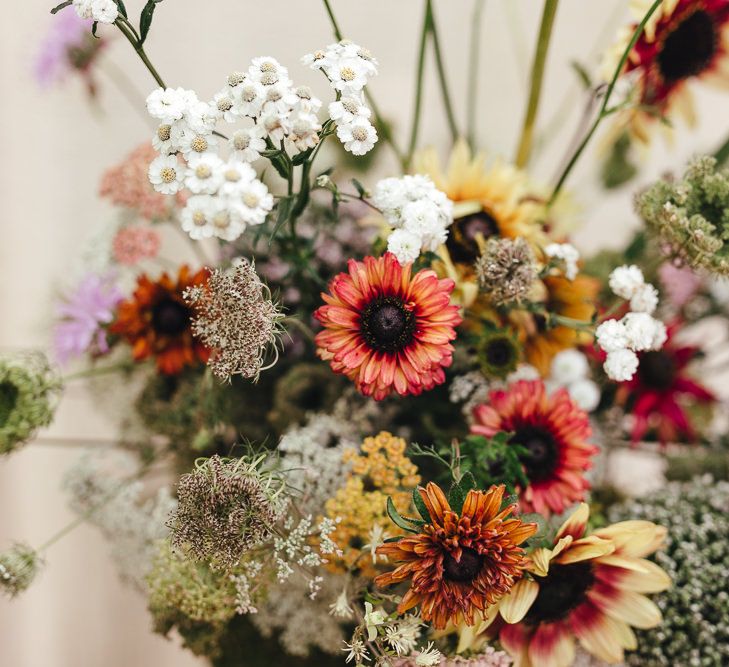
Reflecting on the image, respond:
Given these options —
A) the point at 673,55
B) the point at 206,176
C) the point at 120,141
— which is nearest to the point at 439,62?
the point at 673,55

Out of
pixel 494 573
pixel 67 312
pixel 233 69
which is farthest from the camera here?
pixel 233 69

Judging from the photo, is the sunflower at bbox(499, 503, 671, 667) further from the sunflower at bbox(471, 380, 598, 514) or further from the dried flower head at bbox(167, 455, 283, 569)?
the dried flower head at bbox(167, 455, 283, 569)

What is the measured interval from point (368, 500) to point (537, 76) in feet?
1.28

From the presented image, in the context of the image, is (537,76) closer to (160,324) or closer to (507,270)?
(507,270)

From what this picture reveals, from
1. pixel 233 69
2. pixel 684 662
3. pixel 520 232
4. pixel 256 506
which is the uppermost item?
pixel 233 69

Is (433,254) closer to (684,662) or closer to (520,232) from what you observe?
(520,232)

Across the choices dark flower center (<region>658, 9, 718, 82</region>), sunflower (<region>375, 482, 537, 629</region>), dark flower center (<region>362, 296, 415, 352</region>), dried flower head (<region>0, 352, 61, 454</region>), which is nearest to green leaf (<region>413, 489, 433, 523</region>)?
sunflower (<region>375, 482, 537, 629</region>)

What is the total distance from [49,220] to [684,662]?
97cm

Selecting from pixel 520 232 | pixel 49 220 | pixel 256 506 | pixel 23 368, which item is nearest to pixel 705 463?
pixel 520 232

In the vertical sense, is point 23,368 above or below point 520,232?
below

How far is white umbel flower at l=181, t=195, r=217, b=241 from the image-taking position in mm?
410

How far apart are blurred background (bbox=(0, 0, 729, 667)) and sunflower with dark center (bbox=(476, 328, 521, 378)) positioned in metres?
0.44

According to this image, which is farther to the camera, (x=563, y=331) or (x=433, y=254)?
(x=563, y=331)

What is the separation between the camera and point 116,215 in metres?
0.75
